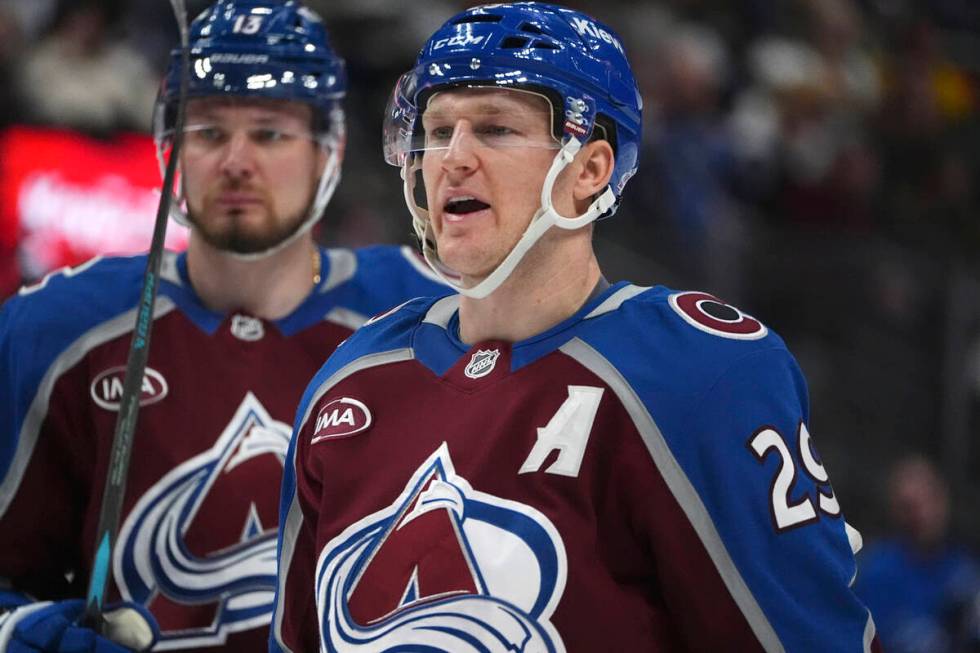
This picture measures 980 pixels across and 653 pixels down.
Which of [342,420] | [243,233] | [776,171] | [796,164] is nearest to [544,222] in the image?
[342,420]

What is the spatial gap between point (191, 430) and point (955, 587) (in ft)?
11.9

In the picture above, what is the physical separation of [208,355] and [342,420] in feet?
2.34

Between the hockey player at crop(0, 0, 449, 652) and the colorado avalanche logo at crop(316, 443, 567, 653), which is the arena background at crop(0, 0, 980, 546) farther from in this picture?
the colorado avalanche logo at crop(316, 443, 567, 653)

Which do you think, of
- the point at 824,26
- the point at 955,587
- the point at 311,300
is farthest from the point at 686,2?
the point at 311,300

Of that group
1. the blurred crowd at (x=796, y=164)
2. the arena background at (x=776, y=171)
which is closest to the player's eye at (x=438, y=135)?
the blurred crowd at (x=796, y=164)

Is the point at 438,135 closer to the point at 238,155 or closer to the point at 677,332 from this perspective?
the point at 677,332

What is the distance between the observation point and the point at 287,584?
1.98m

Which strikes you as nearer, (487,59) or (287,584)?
(487,59)

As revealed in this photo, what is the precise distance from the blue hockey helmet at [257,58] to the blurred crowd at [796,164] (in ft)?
10.2

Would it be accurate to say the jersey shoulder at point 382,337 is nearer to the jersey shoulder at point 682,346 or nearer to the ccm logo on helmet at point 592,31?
the jersey shoulder at point 682,346

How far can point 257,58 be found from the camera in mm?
2557

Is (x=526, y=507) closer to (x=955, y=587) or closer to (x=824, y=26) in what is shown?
(x=955, y=587)

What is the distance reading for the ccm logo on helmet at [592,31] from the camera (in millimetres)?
1894

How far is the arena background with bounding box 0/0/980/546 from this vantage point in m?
5.76
